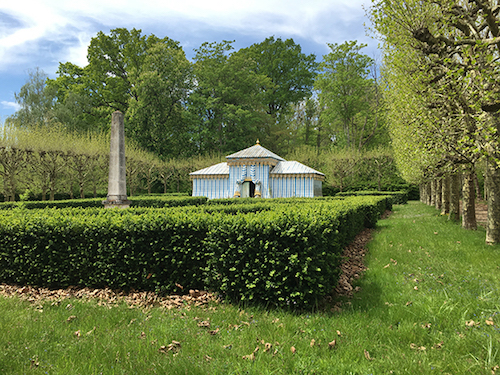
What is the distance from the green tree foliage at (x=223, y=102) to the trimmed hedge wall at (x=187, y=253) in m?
35.3

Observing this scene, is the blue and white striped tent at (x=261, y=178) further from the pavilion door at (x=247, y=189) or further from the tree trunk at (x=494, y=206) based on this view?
the tree trunk at (x=494, y=206)

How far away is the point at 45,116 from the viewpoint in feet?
137

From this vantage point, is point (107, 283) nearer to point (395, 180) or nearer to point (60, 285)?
point (60, 285)

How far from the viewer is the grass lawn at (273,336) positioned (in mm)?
3373

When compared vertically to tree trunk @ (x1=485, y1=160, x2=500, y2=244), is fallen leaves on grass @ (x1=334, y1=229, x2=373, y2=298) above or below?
below

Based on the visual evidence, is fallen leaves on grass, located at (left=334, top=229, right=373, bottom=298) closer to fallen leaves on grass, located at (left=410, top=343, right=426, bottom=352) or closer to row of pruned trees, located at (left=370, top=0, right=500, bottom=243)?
fallen leaves on grass, located at (left=410, top=343, right=426, bottom=352)

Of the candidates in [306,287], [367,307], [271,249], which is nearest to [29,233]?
[271,249]

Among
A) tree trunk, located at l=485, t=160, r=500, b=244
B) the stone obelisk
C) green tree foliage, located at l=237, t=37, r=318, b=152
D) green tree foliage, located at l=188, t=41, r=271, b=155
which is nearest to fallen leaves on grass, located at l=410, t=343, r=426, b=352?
tree trunk, located at l=485, t=160, r=500, b=244

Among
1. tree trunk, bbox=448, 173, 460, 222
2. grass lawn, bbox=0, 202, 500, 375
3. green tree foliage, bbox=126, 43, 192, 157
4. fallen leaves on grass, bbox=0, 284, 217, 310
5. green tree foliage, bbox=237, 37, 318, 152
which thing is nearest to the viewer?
grass lawn, bbox=0, 202, 500, 375

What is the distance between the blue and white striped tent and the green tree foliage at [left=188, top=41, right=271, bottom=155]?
44.8ft

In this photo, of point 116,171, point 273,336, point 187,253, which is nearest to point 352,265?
point 187,253

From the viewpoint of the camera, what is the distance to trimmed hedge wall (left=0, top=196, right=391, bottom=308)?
15.9ft

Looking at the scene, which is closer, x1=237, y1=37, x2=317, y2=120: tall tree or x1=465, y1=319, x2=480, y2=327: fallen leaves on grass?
x1=465, y1=319, x2=480, y2=327: fallen leaves on grass

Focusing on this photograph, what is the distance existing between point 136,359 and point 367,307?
344 centimetres
